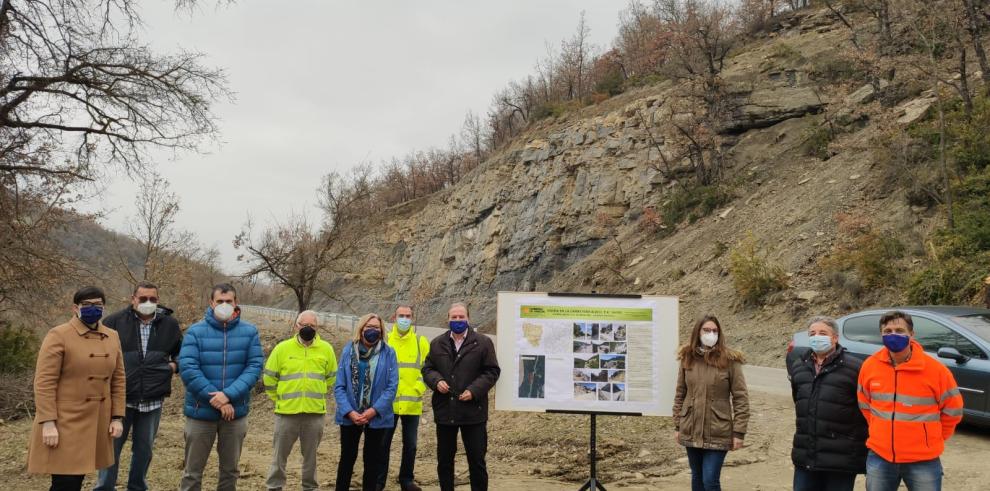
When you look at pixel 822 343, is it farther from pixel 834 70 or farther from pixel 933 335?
pixel 834 70

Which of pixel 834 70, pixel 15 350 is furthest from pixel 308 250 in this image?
pixel 834 70

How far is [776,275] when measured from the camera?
19.1 m

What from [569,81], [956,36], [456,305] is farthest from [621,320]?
[569,81]

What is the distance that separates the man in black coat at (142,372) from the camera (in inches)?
239

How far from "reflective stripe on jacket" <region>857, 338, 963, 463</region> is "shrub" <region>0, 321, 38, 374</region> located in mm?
15970

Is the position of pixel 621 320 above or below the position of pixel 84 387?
above

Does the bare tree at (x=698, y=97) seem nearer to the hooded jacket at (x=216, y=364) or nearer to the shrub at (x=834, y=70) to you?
the shrub at (x=834, y=70)

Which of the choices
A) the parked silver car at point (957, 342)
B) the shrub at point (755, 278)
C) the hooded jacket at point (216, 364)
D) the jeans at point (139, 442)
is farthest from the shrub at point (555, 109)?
the jeans at point (139, 442)

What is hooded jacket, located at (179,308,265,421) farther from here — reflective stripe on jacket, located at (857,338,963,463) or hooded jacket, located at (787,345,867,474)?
reflective stripe on jacket, located at (857,338,963,463)

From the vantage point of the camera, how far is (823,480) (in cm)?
510

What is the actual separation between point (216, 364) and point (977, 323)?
9.10 m

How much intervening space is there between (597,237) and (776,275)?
1550 cm

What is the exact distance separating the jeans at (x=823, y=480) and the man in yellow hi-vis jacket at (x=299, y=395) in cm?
431

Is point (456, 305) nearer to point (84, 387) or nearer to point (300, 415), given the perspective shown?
point (300, 415)
